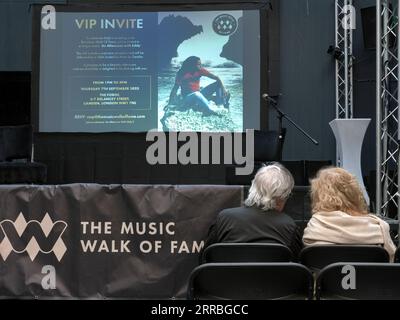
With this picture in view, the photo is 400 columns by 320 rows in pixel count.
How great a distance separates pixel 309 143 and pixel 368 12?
7.88ft

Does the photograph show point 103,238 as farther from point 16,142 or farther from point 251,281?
point 16,142

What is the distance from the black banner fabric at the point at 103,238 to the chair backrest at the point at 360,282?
4.87 ft

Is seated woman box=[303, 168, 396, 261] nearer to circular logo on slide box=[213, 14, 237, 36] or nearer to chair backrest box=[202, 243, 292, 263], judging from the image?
chair backrest box=[202, 243, 292, 263]

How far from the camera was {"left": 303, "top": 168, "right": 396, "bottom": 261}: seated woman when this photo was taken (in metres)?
2.83

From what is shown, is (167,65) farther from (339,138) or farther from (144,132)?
(339,138)

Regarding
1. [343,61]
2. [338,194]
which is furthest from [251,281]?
[343,61]

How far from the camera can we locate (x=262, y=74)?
8.93 meters

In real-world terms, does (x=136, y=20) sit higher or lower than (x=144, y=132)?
higher

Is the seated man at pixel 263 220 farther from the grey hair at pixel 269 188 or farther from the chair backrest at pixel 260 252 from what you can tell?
the chair backrest at pixel 260 252

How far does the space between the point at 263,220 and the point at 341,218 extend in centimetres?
40

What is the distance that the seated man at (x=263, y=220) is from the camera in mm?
2902

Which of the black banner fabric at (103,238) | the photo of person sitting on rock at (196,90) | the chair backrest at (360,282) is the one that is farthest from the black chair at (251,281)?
the photo of person sitting on rock at (196,90)

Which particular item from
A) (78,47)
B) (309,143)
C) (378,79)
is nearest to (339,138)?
(378,79)
